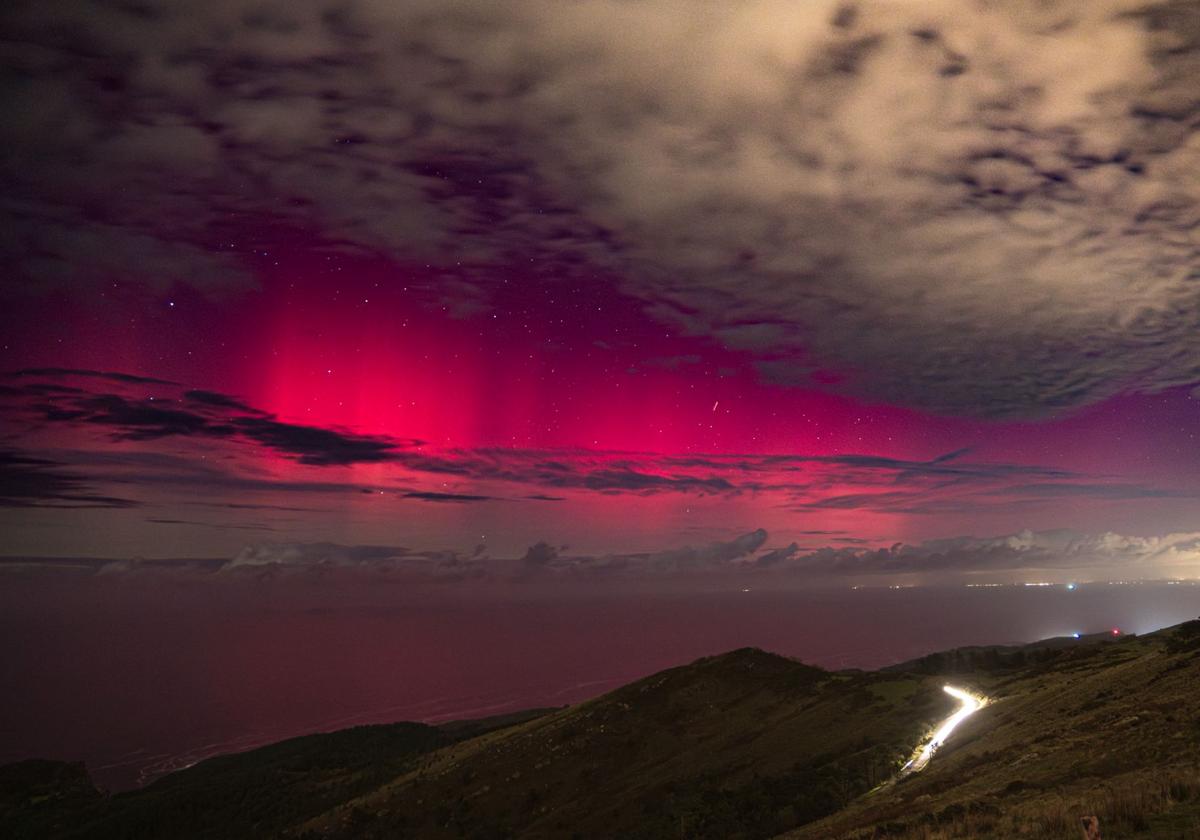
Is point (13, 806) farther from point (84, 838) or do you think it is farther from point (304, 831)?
point (304, 831)

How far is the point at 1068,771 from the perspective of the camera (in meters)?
21.9

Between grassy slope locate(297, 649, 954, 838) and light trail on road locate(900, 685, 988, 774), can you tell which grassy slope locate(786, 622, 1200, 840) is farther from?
grassy slope locate(297, 649, 954, 838)

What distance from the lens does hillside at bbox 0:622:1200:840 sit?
792 inches

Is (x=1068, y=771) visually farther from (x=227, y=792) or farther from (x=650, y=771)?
(x=227, y=792)

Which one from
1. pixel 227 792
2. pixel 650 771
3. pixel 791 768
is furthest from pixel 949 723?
pixel 227 792

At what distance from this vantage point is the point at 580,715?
3182 inches

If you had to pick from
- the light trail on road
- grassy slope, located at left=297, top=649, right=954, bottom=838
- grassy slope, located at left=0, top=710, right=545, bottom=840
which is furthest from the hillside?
the light trail on road

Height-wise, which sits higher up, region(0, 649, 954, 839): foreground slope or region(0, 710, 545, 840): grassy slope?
region(0, 649, 954, 839): foreground slope

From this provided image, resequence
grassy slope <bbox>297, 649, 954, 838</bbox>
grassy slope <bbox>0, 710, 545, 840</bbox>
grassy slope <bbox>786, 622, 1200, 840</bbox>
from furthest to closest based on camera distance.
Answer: grassy slope <bbox>0, 710, 545, 840</bbox>
grassy slope <bbox>297, 649, 954, 838</bbox>
grassy slope <bbox>786, 622, 1200, 840</bbox>

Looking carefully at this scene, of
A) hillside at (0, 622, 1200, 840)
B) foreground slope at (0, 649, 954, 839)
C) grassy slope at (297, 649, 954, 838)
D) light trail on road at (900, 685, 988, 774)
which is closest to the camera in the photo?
hillside at (0, 622, 1200, 840)

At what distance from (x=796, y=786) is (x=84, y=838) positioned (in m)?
128

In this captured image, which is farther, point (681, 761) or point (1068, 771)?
point (681, 761)

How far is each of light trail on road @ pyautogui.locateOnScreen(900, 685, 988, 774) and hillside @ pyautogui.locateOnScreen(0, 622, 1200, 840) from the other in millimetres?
1338

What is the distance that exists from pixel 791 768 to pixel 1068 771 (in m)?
31.3
